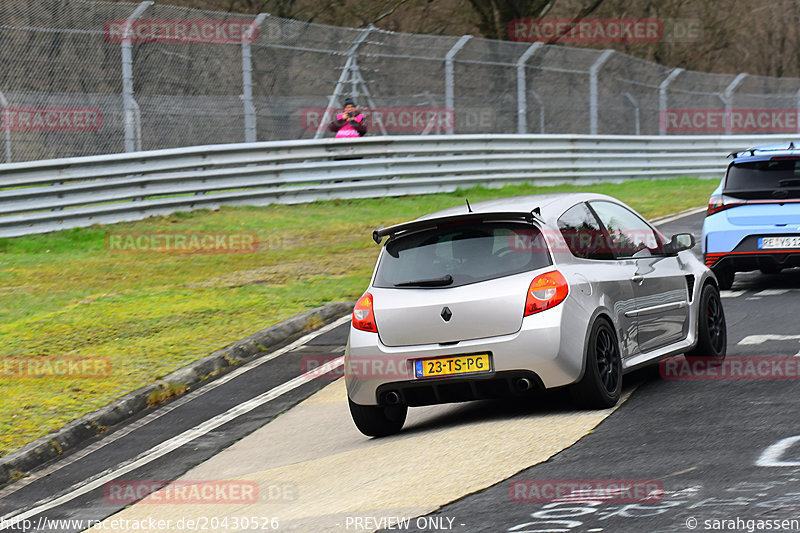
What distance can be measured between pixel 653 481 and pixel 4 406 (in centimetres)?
556

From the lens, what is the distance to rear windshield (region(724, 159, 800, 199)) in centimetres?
1330

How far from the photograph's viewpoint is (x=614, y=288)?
8.39 metres

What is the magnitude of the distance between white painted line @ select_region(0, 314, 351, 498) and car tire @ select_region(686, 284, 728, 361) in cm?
382

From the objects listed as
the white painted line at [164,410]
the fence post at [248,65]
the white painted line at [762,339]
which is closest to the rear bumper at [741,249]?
the white painted line at [762,339]

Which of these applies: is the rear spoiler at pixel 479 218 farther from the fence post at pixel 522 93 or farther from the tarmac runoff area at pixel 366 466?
the fence post at pixel 522 93

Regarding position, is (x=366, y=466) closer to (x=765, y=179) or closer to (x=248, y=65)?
(x=765, y=179)

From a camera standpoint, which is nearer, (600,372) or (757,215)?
(600,372)

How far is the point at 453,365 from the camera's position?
25.6 ft

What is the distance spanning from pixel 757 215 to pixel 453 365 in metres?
6.75

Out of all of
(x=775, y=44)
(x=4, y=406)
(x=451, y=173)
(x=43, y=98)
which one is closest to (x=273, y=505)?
(x=4, y=406)

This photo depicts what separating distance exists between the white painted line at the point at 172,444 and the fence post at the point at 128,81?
963cm

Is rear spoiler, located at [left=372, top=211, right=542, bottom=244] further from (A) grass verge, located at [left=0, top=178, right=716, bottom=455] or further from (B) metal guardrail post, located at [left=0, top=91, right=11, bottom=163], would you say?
(B) metal guardrail post, located at [left=0, top=91, right=11, bottom=163]

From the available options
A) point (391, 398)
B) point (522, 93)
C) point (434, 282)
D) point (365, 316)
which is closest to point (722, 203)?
point (434, 282)

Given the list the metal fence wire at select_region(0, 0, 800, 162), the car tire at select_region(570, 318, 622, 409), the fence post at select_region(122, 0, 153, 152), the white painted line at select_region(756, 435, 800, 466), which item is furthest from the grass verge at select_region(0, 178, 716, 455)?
the white painted line at select_region(756, 435, 800, 466)
